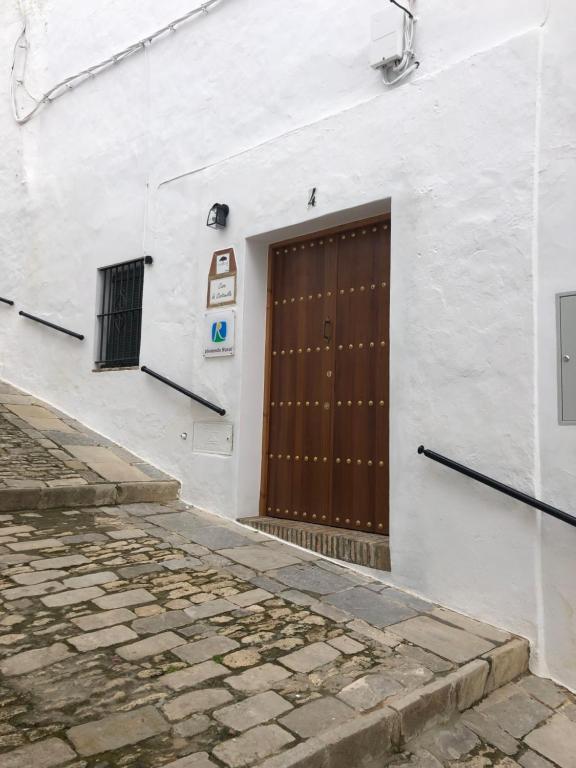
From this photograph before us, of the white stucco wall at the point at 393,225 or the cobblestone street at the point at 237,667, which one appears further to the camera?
the white stucco wall at the point at 393,225

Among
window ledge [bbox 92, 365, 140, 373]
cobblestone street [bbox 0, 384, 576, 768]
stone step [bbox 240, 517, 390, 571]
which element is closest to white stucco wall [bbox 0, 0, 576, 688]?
window ledge [bbox 92, 365, 140, 373]

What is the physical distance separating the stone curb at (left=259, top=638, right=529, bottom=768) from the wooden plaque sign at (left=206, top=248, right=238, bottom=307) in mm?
3264

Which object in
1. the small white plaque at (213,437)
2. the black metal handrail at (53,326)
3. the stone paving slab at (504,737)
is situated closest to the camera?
the stone paving slab at (504,737)

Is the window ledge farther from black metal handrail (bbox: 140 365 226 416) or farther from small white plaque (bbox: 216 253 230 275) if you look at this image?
small white plaque (bbox: 216 253 230 275)

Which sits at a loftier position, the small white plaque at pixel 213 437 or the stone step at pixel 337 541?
the small white plaque at pixel 213 437

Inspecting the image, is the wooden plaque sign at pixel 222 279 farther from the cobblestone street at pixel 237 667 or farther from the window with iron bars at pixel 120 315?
the cobblestone street at pixel 237 667

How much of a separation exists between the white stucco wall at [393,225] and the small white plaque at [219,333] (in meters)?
0.10

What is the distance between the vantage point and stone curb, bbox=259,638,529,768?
6.71 ft

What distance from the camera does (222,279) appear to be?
518 centimetres

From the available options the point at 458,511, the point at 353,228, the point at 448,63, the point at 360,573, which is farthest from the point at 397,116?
the point at 360,573

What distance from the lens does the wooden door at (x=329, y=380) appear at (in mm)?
4301

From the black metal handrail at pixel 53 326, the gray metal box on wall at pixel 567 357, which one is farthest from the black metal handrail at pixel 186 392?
the gray metal box on wall at pixel 567 357

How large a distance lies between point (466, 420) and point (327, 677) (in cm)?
167

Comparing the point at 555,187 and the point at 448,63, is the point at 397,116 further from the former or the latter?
the point at 555,187
